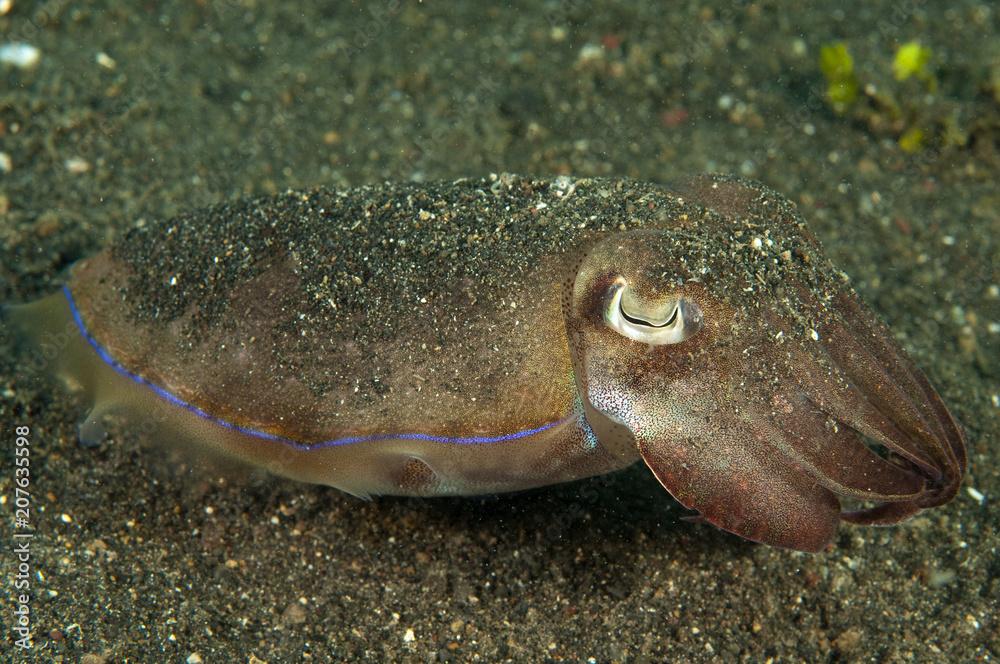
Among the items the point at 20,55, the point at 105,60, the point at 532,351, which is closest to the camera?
the point at 532,351

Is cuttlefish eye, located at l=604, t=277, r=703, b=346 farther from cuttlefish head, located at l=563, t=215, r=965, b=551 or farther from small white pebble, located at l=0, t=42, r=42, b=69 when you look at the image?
small white pebble, located at l=0, t=42, r=42, b=69

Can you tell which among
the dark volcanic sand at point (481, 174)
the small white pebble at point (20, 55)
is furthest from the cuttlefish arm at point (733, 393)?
the small white pebble at point (20, 55)

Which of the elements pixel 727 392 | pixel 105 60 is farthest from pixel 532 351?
pixel 105 60

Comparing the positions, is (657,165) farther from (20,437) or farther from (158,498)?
(20,437)

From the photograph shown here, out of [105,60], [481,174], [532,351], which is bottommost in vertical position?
[481,174]

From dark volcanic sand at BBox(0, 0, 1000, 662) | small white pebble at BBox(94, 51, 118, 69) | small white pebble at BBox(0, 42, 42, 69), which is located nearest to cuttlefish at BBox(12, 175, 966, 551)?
dark volcanic sand at BBox(0, 0, 1000, 662)

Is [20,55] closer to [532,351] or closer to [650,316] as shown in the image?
Answer: [532,351]

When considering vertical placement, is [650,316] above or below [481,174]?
above

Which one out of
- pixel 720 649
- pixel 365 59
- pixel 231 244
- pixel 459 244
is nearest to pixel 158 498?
pixel 231 244
